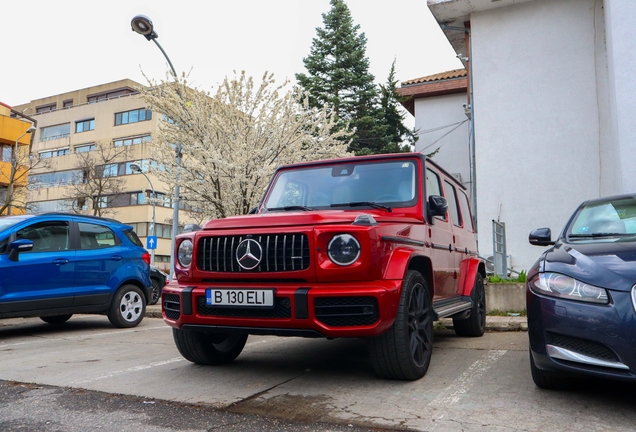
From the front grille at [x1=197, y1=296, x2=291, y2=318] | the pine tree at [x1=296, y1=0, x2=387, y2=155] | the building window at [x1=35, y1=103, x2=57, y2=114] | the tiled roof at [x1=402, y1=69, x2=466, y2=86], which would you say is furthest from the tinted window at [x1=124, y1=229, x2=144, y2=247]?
the building window at [x1=35, y1=103, x2=57, y2=114]

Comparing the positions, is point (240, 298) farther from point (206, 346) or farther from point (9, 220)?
point (9, 220)

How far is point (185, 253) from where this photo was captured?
176 inches

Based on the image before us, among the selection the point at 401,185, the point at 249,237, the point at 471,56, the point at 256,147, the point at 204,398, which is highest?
the point at 471,56

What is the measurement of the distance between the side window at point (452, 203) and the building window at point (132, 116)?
153 feet

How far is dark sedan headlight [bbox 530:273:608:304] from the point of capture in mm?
3297

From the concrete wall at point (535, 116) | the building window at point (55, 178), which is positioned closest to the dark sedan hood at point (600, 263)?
the concrete wall at point (535, 116)

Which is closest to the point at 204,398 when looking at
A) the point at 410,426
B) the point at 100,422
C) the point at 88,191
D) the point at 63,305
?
the point at 100,422

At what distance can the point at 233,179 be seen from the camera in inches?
593

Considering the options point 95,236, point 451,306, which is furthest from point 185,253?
point 95,236

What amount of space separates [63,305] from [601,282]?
6.73 meters

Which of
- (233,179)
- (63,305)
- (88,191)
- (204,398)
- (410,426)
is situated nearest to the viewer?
(410,426)

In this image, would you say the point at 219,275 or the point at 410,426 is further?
the point at 219,275

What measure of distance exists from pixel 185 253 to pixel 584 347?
9.68 feet

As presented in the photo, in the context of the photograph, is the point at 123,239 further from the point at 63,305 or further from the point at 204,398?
the point at 204,398
